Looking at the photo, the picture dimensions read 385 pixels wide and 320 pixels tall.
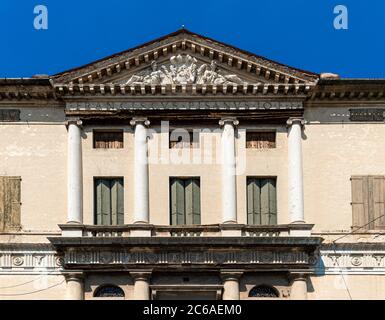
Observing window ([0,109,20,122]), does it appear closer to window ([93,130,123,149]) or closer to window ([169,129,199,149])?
window ([93,130,123,149])

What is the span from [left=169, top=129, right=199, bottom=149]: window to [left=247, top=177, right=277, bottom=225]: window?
237cm

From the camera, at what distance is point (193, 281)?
37562 mm

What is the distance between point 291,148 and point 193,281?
232 inches

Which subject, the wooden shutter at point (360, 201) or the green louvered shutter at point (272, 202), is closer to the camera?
the green louvered shutter at point (272, 202)

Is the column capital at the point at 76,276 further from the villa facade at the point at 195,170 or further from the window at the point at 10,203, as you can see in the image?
the window at the point at 10,203

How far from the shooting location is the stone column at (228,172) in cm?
3809

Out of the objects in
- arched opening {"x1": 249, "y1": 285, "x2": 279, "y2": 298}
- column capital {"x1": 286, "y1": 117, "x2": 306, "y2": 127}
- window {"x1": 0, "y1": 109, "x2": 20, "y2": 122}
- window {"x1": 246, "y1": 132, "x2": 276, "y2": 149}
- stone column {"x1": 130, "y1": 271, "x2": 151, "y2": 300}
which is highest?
window {"x1": 0, "y1": 109, "x2": 20, "y2": 122}

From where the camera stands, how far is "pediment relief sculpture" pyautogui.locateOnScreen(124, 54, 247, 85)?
128ft

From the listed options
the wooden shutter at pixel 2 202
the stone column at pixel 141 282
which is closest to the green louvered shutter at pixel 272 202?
the stone column at pixel 141 282

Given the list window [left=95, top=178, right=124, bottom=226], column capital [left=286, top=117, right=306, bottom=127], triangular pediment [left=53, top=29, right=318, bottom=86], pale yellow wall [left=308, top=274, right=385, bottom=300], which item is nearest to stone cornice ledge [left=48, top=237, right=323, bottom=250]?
window [left=95, top=178, right=124, bottom=226]

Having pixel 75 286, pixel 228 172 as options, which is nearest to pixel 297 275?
pixel 228 172

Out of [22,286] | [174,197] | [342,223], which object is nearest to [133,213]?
[174,197]

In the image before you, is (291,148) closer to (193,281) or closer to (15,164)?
(193,281)

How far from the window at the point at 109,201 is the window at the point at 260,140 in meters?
4.79
